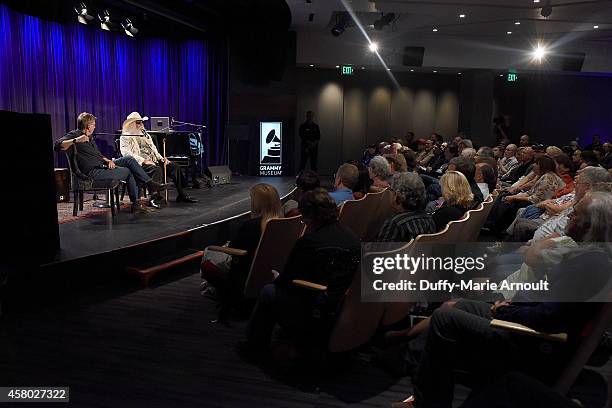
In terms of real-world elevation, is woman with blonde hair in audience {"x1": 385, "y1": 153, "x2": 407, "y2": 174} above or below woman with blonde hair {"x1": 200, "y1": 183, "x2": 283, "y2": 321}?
above

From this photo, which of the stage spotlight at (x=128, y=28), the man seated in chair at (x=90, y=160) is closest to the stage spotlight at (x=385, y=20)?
the stage spotlight at (x=128, y=28)

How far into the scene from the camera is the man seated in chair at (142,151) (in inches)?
267

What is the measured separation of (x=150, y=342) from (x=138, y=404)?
0.80 meters


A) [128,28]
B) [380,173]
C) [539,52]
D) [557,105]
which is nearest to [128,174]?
[380,173]

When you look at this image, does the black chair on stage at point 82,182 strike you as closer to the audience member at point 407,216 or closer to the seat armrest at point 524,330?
the audience member at point 407,216

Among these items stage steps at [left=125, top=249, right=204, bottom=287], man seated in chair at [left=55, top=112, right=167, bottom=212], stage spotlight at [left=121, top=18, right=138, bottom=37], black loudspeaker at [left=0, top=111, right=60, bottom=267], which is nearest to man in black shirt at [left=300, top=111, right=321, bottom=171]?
stage spotlight at [left=121, top=18, right=138, bottom=37]

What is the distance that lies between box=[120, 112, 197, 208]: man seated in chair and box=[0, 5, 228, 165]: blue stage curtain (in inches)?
90.7

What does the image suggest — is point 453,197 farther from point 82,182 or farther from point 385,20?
point 385,20

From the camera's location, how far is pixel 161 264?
15.7 feet

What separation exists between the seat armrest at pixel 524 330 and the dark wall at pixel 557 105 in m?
14.2

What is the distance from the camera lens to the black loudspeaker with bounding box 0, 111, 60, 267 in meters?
3.85

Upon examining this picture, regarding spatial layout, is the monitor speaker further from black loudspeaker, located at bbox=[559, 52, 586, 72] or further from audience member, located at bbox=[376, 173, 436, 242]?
black loudspeaker, located at bbox=[559, 52, 586, 72]

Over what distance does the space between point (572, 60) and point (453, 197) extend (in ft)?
38.7

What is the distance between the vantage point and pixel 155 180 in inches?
287
